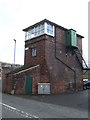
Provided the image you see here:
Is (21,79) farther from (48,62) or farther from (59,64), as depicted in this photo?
(59,64)

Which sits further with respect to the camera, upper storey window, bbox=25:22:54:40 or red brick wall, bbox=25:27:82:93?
upper storey window, bbox=25:22:54:40

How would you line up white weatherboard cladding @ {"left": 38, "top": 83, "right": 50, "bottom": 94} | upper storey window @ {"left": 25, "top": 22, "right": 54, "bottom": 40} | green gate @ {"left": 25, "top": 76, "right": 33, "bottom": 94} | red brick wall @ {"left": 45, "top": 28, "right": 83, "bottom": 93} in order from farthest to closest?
upper storey window @ {"left": 25, "top": 22, "right": 54, "bottom": 40} → red brick wall @ {"left": 45, "top": 28, "right": 83, "bottom": 93} → green gate @ {"left": 25, "top": 76, "right": 33, "bottom": 94} → white weatherboard cladding @ {"left": 38, "top": 83, "right": 50, "bottom": 94}

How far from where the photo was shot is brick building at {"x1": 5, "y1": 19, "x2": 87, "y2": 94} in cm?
1716

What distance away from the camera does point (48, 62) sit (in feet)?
59.3

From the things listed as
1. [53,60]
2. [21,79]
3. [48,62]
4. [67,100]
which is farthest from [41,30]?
[67,100]

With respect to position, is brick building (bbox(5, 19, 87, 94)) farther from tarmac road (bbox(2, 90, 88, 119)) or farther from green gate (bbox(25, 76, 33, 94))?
tarmac road (bbox(2, 90, 88, 119))

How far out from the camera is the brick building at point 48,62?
56.3ft

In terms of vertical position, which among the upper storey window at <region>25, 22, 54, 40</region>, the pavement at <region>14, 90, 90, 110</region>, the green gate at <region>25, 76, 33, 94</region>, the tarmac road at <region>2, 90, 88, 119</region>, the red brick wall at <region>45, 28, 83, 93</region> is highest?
the upper storey window at <region>25, 22, 54, 40</region>

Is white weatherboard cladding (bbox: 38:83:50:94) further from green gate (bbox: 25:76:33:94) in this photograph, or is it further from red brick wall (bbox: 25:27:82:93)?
green gate (bbox: 25:76:33:94)

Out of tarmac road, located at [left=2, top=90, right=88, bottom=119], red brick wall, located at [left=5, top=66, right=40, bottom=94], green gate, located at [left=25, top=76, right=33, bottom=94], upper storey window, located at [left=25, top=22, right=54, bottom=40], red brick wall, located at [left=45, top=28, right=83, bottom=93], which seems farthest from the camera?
upper storey window, located at [left=25, top=22, right=54, bottom=40]

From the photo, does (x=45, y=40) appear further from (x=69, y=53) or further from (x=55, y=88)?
(x=55, y=88)

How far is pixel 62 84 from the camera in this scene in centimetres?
1923

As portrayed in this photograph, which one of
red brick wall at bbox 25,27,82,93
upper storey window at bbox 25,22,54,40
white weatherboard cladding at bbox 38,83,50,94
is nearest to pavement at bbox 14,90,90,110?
white weatherboard cladding at bbox 38,83,50,94

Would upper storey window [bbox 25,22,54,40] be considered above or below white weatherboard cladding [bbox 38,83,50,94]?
above
